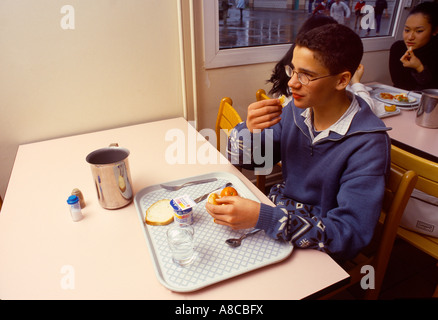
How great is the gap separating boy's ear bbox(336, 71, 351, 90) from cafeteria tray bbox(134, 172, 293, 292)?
0.51m

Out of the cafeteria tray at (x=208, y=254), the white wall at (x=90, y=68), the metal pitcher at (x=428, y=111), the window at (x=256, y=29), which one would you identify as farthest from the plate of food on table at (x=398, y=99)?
the cafeteria tray at (x=208, y=254)

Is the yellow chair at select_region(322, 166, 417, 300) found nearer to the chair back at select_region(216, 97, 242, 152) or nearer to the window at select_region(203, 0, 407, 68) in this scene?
the chair back at select_region(216, 97, 242, 152)

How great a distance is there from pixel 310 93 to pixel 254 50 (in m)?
0.94

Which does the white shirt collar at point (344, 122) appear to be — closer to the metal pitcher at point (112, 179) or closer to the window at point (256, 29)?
the metal pitcher at point (112, 179)

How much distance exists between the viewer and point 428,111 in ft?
4.79

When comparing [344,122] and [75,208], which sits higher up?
[344,122]

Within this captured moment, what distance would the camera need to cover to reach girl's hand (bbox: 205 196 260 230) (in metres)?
0.75

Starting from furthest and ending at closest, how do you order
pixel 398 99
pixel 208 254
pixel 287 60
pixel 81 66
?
pixel 398 99, pixel 287 60, pixel 81 66, pixel 208 254

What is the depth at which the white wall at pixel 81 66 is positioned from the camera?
1.25 metres

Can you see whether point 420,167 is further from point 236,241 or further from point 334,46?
point 236,241

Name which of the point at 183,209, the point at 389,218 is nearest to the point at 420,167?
the point at 389,218

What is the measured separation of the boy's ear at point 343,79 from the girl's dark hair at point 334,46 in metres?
0.01

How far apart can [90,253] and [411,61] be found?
2.22m

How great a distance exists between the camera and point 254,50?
1.74 meters
